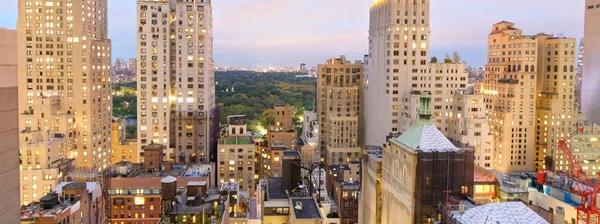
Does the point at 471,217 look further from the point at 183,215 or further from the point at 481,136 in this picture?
the point at 481,136

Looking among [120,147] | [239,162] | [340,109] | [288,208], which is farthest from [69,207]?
[340,109]

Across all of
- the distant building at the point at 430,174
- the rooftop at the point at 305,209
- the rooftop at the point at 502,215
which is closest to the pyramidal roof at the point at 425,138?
the distant building at the point at 430,174

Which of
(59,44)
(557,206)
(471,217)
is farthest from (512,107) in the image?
(59,44)

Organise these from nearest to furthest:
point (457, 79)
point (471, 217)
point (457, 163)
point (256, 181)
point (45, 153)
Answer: point (471, 217), point (457, 163), point (45, 153), point (457, 79), point (256, 181)

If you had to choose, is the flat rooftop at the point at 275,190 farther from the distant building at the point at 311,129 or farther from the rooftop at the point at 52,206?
the distant building at the point at 311,129

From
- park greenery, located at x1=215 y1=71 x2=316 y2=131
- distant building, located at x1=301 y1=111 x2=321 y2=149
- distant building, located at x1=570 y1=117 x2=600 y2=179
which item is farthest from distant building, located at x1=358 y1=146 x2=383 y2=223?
park greenery, located at x1=215 y1=71 x2=316 y2=131

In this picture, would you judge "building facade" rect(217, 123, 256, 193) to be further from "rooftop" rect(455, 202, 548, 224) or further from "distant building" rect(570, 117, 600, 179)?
"rooftop" rect(455, 202, 548, 224)
